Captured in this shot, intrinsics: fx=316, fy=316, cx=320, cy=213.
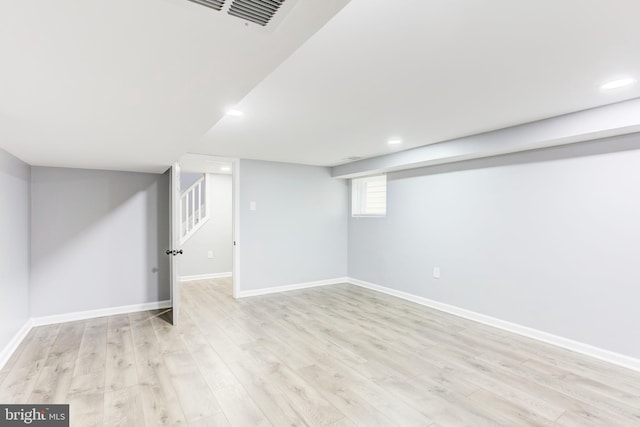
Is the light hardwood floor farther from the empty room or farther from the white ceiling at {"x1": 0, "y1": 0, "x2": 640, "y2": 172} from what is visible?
the white ceiling at {"x1": 0, "y1": 0, "x2": 640, "y2": 172}

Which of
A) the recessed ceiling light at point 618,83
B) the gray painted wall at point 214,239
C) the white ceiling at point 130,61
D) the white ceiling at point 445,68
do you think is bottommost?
the gray painted wall at point 214,239

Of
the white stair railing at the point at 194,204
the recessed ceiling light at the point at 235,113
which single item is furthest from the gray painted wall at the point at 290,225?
the recessed ceiling light at the point at 235,113

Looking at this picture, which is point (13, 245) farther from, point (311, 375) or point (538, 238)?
point (538, 238)

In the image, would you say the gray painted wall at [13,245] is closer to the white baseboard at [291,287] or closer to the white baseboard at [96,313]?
the white baseboard at [96,313]

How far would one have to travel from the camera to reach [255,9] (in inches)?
34.3

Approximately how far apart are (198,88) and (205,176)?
5.32 meters

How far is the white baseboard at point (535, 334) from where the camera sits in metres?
2.72

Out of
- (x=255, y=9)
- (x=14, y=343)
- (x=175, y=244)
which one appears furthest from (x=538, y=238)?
(x=14, y=343)

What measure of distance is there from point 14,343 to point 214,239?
360 cm

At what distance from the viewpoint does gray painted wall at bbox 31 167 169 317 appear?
145 inches

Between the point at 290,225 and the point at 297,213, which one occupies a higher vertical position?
the point at 297,213

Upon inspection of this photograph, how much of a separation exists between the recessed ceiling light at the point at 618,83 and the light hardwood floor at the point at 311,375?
2182 millimetres

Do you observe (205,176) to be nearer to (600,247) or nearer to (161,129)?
(161,129)

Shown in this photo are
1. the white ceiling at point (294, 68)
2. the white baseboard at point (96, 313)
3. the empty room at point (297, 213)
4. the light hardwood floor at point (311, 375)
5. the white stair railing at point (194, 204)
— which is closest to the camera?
the white ceiling at point (294, 68)
